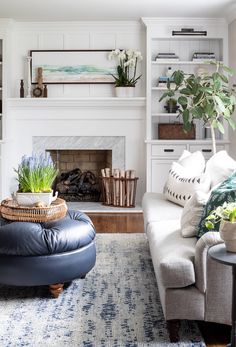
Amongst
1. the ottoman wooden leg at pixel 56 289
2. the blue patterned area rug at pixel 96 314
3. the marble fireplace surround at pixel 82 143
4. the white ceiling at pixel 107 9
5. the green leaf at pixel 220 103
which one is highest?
the white ceiling at pixel 107 9

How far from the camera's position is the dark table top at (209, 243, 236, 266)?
6.40 feet

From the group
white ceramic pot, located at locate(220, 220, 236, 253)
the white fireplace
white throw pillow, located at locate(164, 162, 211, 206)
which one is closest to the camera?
white ceramic pot, located at locate(220, 220, 236, 253)

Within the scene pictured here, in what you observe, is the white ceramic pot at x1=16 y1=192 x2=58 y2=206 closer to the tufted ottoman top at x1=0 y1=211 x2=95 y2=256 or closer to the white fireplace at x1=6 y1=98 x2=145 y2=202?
the tufted ottoman top at x1=0 y1=211 x2=95 y2=256

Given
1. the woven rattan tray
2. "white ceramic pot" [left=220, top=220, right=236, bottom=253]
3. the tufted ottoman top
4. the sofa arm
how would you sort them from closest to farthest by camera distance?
"white ceramic pot" [left=220, top=220, right=236, bottom=253] < the sofa arm < the tufted ottoman top < the woven rattan tray

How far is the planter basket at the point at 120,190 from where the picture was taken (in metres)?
6.22

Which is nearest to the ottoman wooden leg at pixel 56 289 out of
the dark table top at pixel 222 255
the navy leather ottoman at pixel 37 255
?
the navy leather ottoman at pixel 37 255

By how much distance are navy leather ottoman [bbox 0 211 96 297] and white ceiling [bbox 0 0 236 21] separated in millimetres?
3302

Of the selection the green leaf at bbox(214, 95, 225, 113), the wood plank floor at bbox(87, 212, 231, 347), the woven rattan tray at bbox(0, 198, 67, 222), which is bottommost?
the wood plank floor at bbox(87, 212, 231, 347)

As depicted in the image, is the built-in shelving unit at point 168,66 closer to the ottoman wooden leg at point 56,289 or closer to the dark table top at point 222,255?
the ottoman wooden leg at point 56,289

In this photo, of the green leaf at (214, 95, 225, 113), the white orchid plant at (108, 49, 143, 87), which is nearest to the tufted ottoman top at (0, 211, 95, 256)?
the green leaf at (214, 95, 225, 113)

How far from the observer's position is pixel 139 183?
259 inches

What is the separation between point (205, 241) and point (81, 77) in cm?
450

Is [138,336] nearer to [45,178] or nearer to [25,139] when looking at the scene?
[45,178]

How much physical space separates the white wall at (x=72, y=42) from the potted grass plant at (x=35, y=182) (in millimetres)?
3283
